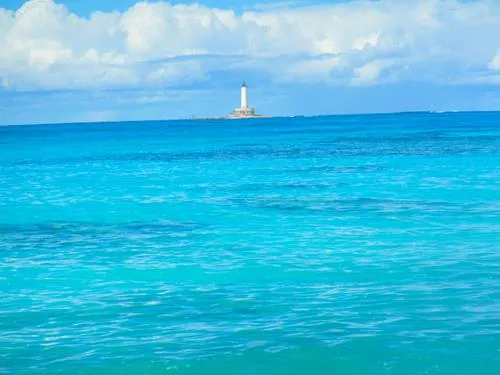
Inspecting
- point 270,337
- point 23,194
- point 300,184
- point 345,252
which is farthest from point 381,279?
point 23,194

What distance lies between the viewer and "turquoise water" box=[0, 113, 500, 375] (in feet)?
49.7

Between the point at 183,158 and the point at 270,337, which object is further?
the point at 183,158

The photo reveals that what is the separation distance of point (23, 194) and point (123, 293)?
92.6 feet

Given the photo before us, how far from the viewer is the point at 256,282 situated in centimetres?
2058

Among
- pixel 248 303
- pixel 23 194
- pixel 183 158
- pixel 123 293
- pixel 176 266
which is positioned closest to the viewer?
pixel 248 303

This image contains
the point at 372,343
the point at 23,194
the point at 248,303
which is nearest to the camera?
the point at 372,343

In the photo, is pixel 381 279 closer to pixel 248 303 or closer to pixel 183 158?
pixel 248 303

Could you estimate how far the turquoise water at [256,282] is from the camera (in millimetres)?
15156

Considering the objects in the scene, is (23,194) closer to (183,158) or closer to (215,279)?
(215,279)

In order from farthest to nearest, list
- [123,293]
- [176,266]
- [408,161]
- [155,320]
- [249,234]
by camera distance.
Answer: [408,161] → [249,234] → [176,266] → [123,293] → [155,320]

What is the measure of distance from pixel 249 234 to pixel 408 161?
3797 cm

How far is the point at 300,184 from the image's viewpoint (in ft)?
Result: 154

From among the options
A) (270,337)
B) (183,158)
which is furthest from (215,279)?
(183,158)

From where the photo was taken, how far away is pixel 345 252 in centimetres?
2436
